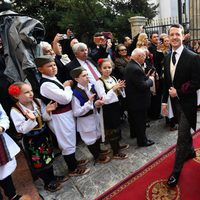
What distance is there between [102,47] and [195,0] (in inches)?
324

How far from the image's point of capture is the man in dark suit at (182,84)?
2463mm

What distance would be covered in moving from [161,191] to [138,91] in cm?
149

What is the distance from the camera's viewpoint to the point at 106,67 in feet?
10.4

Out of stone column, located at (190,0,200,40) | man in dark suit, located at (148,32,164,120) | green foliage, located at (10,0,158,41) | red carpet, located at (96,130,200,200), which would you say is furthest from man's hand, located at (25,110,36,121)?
green foliage, located at (10,0,158,41)

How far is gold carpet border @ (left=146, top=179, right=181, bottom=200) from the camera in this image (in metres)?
2.49

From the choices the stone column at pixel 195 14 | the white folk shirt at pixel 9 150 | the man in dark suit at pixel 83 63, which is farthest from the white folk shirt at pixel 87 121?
the stone column at pixel 195 14

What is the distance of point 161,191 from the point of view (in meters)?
2.58

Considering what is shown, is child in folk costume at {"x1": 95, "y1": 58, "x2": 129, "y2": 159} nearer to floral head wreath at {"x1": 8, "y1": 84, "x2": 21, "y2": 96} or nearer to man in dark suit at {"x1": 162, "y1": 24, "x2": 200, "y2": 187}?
man in dark suit at {"x1": 162, "y1": 24, "x2": 200, "y2": 187}

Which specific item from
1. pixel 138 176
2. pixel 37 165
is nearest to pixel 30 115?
pixel 37 165

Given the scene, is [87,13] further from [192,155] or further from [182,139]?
[182,139]

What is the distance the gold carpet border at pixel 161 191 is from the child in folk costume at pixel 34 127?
114cm

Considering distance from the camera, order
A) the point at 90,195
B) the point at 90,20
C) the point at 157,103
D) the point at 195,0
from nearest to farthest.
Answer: the point at 90,195 → the point at 157,103 → the point at 195,0 → the point at 90,20

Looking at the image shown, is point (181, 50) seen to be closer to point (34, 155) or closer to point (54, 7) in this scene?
point (34, 155)

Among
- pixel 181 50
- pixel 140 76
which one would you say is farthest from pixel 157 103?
pixel 181 50
